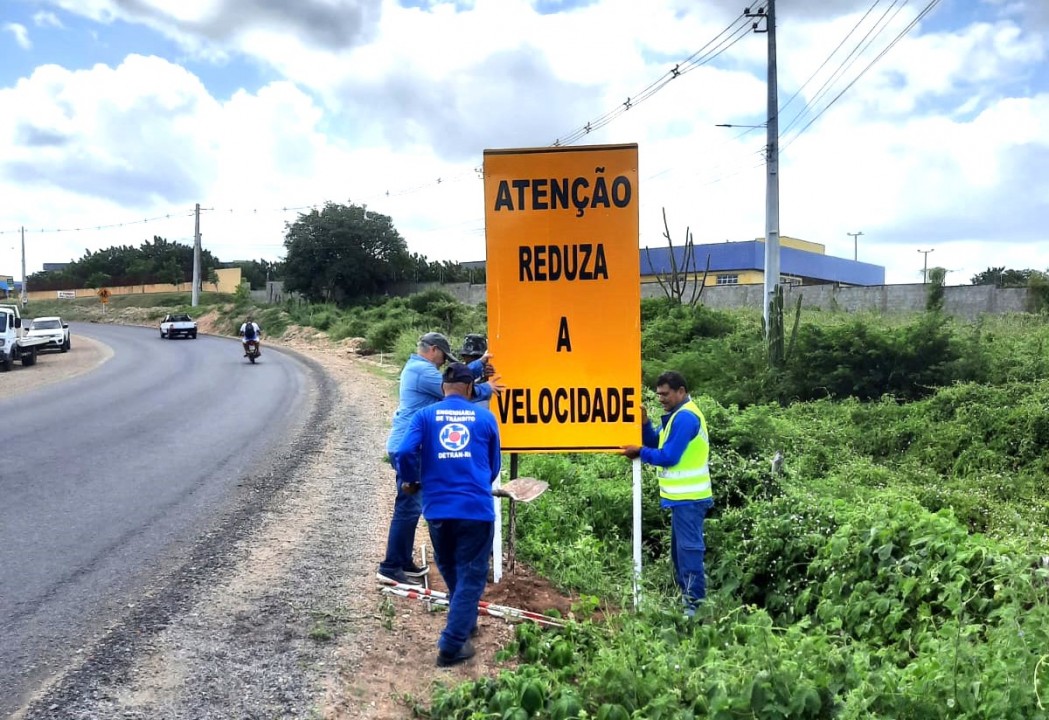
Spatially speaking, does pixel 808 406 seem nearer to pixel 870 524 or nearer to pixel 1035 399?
pixel 1035 399

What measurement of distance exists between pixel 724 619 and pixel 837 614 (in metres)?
0.81

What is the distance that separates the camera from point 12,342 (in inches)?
1037

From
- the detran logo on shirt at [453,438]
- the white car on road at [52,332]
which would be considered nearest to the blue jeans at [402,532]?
the detran logo on shirt at [453,438]

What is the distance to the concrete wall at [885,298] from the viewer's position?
3136 centimetres

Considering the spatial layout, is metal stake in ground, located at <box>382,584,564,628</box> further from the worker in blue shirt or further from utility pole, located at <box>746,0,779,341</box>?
utility pole, located at <box>746,0,779,341</box>

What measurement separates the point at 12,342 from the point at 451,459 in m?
26.2

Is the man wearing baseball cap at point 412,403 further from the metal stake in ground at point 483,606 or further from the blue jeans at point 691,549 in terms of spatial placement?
the blue jeans at point 691,549

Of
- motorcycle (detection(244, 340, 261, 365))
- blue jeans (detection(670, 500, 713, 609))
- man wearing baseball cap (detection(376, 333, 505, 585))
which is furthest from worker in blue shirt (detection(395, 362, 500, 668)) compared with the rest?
motorcycle (detection(244, 340, 261, 365))

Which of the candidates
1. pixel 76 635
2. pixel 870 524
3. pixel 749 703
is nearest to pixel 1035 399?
pixel 870 524

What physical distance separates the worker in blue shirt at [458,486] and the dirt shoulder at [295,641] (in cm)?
33

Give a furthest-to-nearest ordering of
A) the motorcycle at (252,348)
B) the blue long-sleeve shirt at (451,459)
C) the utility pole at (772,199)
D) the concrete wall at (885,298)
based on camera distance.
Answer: the concrete wall at (885,298), the motorcycle at (252,348), the utility pole at (772,199), the blue long-sleeve shirt at (451,459)

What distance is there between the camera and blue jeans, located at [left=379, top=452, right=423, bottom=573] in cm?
623

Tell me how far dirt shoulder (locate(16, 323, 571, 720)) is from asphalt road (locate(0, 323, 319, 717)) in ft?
1.41

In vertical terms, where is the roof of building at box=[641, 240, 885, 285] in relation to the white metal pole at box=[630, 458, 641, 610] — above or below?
above
